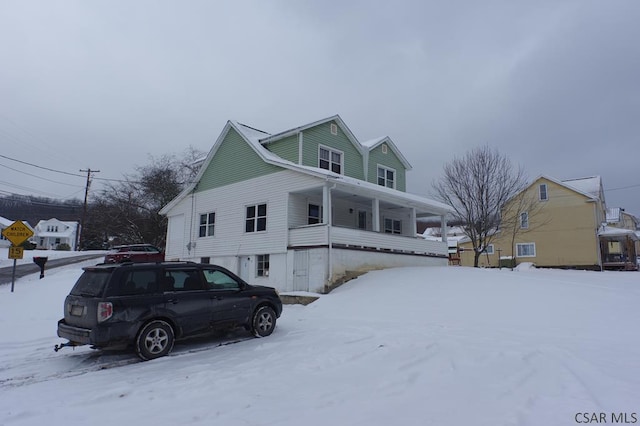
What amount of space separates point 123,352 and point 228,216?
13.2 meters

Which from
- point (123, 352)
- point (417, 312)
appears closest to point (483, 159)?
point (417, 312)

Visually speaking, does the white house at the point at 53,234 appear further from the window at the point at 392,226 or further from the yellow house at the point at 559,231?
the yellow house at the point at 559,231

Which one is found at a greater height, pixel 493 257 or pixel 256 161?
pixel 256 161

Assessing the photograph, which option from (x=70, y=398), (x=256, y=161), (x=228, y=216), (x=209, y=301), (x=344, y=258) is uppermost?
(x=256, y=161)

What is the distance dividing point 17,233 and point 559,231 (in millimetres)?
37697

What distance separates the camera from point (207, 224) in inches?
882

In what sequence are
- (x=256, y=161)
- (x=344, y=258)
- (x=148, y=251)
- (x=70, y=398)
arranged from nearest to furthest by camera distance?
(x=70, y=398) → (x=344, y=258) → (x=256, y=161) → (x=148, y=251)

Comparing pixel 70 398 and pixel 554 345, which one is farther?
pixel 554 345

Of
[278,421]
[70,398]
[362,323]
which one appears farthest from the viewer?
[362,323]

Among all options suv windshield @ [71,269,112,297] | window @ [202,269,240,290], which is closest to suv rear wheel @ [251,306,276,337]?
window @ [202,269,240,290]

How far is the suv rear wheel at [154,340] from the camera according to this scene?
23.9ft

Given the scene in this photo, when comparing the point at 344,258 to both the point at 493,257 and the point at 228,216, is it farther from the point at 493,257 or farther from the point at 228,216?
the point at 493,257

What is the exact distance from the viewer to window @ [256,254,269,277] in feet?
61.5

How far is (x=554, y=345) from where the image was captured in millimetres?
7234
